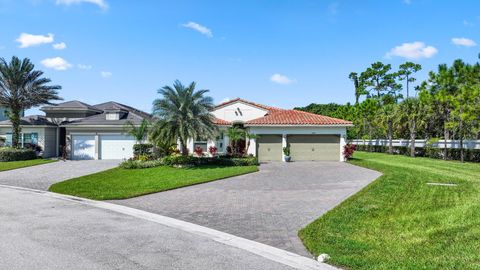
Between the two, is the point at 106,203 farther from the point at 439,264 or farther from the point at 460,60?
the point at 460,60

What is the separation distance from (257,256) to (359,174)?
1448 centimetres

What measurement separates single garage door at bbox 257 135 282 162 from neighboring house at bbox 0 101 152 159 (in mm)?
10718

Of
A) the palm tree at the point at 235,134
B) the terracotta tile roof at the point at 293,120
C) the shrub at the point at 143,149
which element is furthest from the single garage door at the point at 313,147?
the shrub at the point at 143,149

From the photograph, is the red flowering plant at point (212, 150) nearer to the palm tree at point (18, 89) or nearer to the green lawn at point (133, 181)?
the green lawn at point (133, 181)

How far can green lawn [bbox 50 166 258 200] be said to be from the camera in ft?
48.0

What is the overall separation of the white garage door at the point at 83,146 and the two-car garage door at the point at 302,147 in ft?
46.3

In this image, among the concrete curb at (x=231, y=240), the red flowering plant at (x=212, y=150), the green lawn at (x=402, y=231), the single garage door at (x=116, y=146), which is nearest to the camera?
the green lawn at (x=402, y=231)

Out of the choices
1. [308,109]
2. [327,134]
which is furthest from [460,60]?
[308,109]

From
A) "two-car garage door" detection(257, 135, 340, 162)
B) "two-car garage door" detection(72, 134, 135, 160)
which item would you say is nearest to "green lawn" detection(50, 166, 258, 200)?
"two-car garage door" detection(257, 135, 340, 162)

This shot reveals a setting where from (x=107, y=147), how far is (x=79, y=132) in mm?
2688

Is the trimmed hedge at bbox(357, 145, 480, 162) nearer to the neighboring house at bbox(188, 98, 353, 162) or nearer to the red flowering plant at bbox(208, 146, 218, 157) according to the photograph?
the neighboring house at bbox(188, 98, 353, 162)

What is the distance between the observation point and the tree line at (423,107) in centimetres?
2614

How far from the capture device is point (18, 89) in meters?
31.3

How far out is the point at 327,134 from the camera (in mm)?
29422
